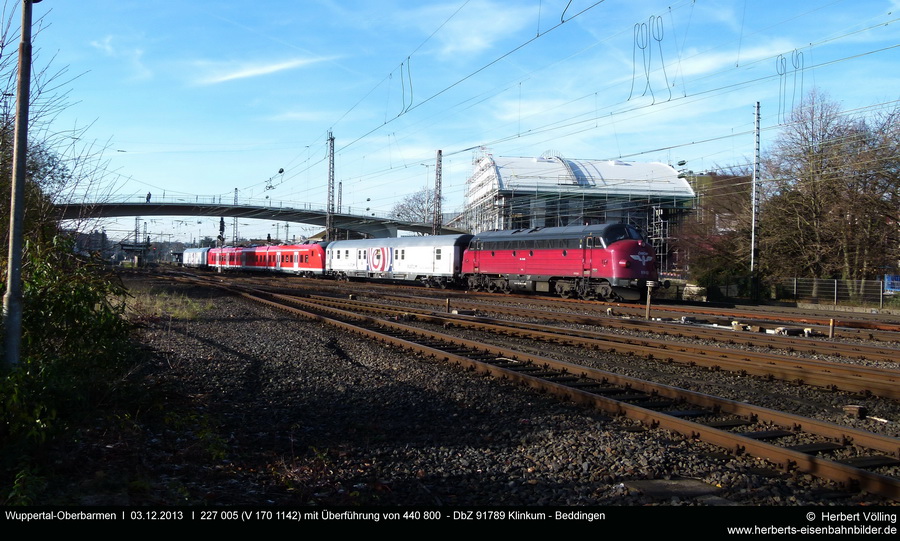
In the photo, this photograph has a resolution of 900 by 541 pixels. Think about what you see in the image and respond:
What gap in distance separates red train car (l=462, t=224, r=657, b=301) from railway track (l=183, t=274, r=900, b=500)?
12.8m

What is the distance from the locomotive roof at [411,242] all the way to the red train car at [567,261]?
153 centimetres

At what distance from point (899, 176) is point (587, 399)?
29927mm

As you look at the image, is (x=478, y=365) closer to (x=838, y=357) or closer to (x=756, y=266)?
(x=838, y=357)

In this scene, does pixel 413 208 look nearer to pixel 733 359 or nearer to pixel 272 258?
pixel 272 258

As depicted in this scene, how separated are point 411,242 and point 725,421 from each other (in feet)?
97.4

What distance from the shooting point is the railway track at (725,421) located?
5098 millimetres

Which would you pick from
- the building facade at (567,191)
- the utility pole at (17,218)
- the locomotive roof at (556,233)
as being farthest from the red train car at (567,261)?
the building facade at (567,191)

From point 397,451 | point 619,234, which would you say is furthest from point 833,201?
point 397,451

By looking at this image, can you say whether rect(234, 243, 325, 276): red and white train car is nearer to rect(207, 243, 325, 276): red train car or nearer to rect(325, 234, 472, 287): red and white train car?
rect(207, 243, 325, 276): red train car

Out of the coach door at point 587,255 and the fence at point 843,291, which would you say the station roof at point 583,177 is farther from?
the coach door at point 587,255

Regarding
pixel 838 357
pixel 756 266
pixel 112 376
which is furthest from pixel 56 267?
pixel 756 266

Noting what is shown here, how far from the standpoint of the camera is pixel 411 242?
35.6 meters

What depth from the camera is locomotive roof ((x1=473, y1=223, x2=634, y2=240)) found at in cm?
2328

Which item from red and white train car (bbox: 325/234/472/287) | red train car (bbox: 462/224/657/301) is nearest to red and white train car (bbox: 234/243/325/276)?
red and white train car (bbox: 325/234/472/287)
